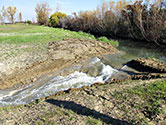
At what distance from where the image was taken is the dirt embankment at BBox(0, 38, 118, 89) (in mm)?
7650

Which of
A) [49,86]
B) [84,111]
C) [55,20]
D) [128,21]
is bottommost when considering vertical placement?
[49,86]

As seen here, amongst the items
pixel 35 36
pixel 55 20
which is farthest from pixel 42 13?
pixel 35 36

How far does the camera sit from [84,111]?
4.39m

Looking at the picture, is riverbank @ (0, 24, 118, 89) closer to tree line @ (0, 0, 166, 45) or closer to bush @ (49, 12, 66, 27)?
tree line @ (0, 0, 166, 45)

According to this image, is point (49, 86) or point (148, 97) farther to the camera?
point (49, 86)

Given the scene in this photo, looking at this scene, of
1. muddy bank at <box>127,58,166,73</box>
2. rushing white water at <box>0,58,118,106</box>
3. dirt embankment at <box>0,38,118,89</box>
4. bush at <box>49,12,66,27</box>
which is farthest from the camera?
bush at <box>49,12,66,27</box>

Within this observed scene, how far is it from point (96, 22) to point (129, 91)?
2733 centimetres

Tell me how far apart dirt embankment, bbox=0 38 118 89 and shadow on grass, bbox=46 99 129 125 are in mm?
3205

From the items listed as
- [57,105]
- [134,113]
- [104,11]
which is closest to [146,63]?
[134,113]

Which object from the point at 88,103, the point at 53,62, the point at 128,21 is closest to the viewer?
the point at 88,103

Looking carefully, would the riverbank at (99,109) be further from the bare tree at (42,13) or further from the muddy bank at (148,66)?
the bare tree at (42,13)

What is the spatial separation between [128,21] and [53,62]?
16.0 meters

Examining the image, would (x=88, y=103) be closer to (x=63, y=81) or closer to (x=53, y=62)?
(x=63, y=81)

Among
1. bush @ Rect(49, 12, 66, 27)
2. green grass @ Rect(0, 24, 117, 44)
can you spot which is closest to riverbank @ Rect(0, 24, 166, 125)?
green grass @ Rect(0, 24, 117, 44)
